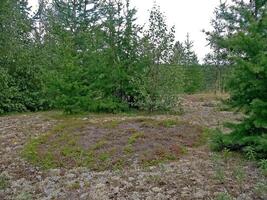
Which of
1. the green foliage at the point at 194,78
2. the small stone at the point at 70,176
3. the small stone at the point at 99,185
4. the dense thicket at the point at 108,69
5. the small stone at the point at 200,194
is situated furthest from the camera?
the green foliage at the point at 194,78

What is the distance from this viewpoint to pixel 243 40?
5.98 m

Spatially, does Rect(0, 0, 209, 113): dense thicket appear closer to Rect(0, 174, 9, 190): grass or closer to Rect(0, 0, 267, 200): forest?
Rect(0, 0, 267, 200): forest

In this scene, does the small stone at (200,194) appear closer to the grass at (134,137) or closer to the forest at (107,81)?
the forest at (107,81)

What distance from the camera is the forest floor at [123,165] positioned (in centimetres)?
514

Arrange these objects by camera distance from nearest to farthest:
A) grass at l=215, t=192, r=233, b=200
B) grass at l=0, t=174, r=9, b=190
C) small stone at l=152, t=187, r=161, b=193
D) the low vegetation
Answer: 1. grass at l=215, t=192, r=233, b=200
2. small stone at l=152, t=187, r=161, b=193
3. grass at l=0, t=174, r=9, b=190
4. the low vegetation

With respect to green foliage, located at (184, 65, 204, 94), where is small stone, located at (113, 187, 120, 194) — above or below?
below

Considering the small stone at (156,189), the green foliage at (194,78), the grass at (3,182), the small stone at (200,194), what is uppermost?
the green foliage at (194,78)

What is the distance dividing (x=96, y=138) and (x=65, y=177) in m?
1.81

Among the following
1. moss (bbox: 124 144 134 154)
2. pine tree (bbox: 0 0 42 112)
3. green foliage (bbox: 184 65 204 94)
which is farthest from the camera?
green foliage (bbox: 184 65 204 94)

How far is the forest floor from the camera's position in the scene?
5145 millimetres

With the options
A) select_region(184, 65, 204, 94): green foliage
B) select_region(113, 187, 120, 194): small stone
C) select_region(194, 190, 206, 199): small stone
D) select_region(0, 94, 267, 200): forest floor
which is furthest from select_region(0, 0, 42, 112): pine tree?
select_region(184, 65, 204, 94): green foliage

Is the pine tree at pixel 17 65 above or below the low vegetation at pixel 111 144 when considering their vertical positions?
above

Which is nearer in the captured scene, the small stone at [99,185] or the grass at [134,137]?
the small stone at [99,185]

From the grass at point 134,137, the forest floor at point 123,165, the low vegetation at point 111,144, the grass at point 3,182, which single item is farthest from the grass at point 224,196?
the grass at point 3,182
